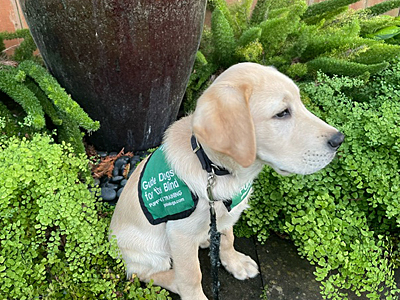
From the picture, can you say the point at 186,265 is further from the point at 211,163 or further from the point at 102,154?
the point at 102,154

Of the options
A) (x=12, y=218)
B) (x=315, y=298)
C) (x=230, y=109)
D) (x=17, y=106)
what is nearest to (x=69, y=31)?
(x=17, y=106)

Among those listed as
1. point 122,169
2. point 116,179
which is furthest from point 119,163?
point 116,179

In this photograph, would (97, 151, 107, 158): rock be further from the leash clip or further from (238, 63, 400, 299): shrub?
the leash clip

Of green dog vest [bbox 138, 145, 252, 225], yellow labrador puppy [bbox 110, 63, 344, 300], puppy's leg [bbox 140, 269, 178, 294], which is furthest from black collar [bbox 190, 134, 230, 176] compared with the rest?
puppy's leg [bbox 140, 269, 178, 294]

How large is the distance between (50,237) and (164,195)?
643 mm

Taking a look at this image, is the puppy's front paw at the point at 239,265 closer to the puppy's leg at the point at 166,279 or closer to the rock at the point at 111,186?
the puppy's leg at the point at 166,279

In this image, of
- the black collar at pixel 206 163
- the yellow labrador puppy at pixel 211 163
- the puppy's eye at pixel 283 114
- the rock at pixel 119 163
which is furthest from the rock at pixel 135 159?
the puppy's eye at pixel 283 114

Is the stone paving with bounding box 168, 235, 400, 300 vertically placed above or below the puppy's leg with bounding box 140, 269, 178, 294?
below

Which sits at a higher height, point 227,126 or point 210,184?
point 227,126

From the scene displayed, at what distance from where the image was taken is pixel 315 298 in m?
2.25

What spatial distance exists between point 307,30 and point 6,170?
2.80 m

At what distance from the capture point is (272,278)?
2.36 meters

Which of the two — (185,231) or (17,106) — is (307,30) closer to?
(185,231)

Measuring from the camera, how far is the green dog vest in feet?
5.72
